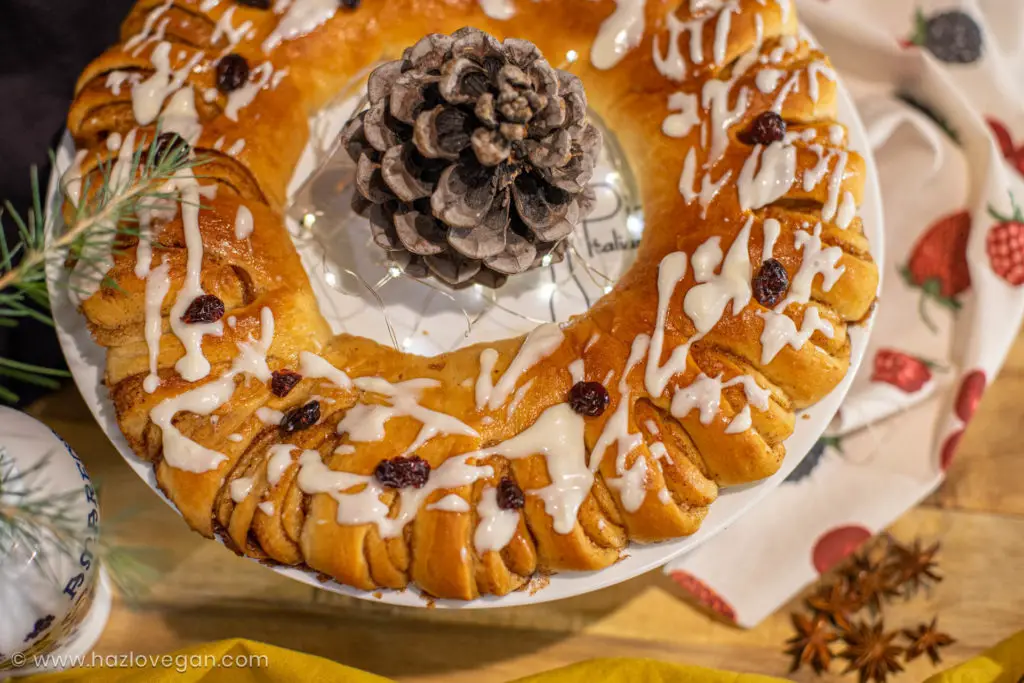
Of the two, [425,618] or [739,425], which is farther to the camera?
[425,618]

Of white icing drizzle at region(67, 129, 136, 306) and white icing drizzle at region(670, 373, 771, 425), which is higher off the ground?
white icing drizzle at region(67, 129, 136, 306)

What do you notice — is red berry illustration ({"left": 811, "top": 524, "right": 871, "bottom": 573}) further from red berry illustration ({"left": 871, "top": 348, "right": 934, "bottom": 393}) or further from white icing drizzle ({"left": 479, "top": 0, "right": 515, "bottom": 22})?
white icing drizzle ({"left": 479, "top": 0, "right": 515, "bottom": 22})

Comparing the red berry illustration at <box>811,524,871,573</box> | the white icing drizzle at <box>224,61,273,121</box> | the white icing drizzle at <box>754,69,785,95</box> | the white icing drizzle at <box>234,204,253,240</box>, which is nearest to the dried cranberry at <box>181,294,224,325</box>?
the white icing drizzle at <box>234,204,253,240</box>

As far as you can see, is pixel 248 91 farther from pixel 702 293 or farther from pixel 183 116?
pixel 702 293

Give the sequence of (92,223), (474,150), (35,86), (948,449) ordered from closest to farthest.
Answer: (92,223)
(474,150)
(35,86)
(948,449)

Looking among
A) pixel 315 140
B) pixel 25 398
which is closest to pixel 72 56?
pixel 315 140

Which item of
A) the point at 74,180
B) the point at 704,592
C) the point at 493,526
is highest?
the point at 74,180

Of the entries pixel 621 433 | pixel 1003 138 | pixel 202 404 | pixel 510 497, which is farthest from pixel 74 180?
pixel 1003 138
